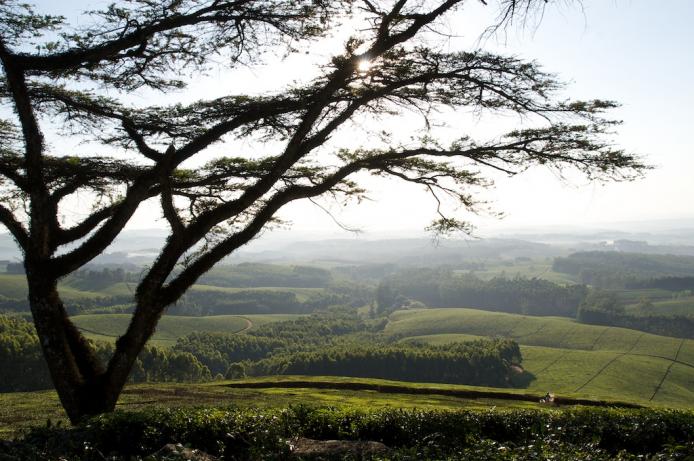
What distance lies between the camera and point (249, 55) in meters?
9.66

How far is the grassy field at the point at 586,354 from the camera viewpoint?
7975 centimetres

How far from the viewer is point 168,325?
137500mm

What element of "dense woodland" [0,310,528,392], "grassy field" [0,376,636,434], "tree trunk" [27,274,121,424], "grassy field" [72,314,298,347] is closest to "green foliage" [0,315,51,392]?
"dense woodland" [0,310,528,392]

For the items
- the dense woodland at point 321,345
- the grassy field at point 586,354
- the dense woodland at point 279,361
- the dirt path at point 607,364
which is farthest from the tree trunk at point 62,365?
the dirt path at point 607,364

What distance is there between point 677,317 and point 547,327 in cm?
3648

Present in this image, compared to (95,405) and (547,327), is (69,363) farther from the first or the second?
(547,327)

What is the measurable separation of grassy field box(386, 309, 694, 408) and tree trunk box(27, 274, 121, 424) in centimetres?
4789

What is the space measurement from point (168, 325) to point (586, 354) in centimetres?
11140

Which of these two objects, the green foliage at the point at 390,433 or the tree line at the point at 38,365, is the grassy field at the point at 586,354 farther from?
the tree line at the point at 38,365

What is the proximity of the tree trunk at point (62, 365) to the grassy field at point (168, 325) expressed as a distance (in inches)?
4365

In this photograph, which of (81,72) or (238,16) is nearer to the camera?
(238,16)

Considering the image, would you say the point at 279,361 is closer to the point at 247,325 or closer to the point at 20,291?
the point at 247,325

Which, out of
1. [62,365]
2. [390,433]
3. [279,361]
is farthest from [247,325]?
[390,433]

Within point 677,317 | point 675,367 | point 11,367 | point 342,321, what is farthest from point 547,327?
point 11,367
